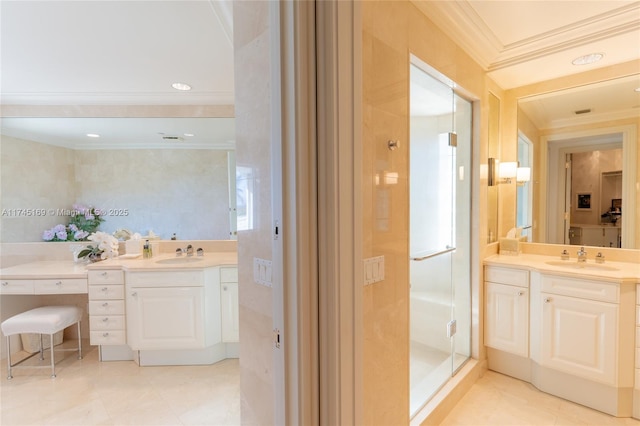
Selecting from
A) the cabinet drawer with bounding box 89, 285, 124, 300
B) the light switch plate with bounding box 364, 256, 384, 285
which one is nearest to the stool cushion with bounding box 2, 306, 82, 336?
the cabinet drawer with bounding box 89, 285, 124, 300

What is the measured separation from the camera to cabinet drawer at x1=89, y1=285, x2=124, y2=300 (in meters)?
2.55

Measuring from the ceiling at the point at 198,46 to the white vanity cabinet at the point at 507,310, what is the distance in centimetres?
141

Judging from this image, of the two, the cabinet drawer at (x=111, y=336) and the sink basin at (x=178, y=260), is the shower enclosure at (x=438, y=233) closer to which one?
the sink basin at (x=178, y=260)

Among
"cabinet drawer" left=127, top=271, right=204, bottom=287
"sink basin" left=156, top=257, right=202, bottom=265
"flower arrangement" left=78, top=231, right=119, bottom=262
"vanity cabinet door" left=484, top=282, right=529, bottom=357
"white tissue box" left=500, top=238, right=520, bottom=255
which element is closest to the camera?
"vanity cabinet door" left=484, top=282, right=529, bottom=357

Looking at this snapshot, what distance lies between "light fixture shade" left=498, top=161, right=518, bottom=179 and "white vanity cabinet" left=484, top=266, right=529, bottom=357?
2.85 ft

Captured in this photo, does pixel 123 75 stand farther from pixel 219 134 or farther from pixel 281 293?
pixel 281 293

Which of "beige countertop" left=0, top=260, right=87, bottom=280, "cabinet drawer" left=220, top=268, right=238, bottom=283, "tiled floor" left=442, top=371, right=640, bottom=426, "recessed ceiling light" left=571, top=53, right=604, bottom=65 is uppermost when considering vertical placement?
"recessed ceiling light" left=571, top=53, right=604, bottom=65

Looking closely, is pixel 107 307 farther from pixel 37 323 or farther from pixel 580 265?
pixel 580 265

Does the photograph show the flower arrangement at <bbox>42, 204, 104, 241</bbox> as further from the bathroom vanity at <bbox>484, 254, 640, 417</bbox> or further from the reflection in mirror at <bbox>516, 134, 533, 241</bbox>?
the reflection in mirror at <bbox>516, 134, 533, 241</bbox>

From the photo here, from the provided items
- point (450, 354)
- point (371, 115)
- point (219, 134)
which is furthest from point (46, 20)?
point (450, 354)

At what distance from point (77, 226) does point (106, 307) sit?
40.7 inches

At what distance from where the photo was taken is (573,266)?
2336mm

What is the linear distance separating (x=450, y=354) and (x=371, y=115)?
6.30 ft

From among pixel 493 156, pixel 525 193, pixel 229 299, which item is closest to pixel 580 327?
pixel 525 193
